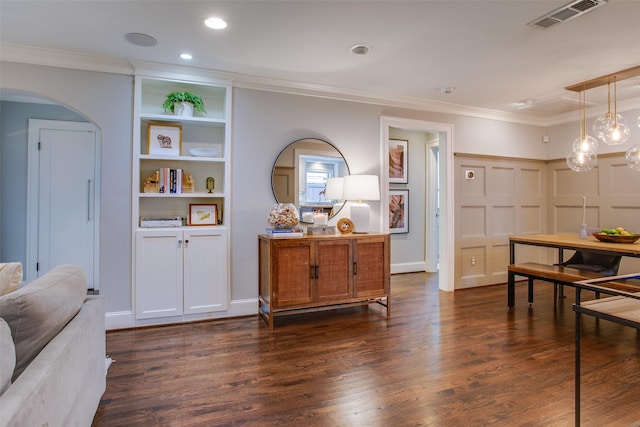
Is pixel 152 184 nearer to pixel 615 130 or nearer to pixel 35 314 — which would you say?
pixel 35 314

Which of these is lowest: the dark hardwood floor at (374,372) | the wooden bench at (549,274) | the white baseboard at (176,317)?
the dark hardwood floor at (374,372)

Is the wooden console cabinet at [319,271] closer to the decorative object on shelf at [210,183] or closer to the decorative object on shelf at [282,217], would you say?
the decorative object on shelf at [282,217]

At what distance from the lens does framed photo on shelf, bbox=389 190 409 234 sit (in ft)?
19.6

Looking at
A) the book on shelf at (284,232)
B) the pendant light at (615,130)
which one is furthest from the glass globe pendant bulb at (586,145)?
the book on shelf at (284,232)

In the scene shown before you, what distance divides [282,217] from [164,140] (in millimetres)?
1396

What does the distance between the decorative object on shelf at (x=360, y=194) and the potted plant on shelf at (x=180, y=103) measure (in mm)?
1728

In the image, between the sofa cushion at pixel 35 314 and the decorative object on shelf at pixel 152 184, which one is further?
the decorative object on shelf at pixel 152 184

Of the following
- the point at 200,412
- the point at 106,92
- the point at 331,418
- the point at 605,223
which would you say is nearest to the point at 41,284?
the point at 200,412

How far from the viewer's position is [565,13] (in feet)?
8.04

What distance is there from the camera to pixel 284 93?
3.91 metres

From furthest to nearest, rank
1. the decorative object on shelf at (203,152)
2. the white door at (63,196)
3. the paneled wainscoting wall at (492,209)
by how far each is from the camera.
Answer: the paneled wainscoting wall at (492,209) → the white door at (63,196) → the decorative object on shelf at (203,152)

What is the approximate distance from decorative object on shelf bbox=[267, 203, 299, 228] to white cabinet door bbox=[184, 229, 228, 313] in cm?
53

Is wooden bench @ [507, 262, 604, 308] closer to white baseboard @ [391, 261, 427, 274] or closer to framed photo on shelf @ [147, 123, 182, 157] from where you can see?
white baseboard @ [391, 261, 427, 274]

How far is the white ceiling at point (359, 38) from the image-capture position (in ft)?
7.94
